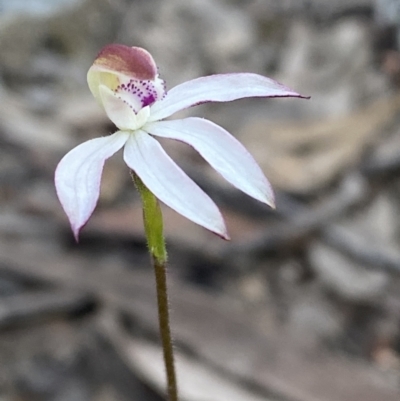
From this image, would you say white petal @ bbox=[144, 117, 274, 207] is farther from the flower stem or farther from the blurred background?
the blurred background

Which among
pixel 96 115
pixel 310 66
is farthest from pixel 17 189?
pixel 310 66

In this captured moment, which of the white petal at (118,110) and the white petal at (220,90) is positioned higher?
the white petal at (220,90)

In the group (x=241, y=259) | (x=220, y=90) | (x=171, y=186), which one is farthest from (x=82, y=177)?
(x=241, y=259)

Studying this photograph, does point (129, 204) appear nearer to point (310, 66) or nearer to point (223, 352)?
point (223, 352)

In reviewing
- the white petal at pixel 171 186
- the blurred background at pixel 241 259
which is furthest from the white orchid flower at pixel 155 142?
the blurred background at pixel 241 259

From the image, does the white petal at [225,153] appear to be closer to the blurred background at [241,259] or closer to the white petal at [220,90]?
the white petal at [220,90]

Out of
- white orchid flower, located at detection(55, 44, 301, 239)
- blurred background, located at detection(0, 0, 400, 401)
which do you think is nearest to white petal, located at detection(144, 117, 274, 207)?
white orchid flower, located at detection(55, 44, 301, 239)
